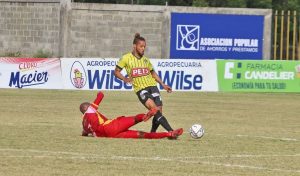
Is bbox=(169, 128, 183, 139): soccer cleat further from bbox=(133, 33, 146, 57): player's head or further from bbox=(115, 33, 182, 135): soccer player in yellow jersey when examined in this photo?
bbox=(133, 33, 146, 57): player's head

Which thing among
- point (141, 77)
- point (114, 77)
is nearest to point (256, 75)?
point (114, 77)

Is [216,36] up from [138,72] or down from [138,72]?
up

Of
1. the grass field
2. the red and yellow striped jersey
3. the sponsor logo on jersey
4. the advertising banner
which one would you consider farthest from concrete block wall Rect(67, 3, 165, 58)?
the sponsor logo on jersey

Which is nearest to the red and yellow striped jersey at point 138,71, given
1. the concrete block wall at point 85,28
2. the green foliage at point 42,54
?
the concrete block wall at point 85,28

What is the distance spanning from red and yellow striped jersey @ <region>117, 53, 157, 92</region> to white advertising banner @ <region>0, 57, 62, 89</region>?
21004 mm

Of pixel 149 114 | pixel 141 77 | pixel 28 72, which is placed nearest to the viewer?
pixel 149 114

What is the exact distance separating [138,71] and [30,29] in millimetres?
38773

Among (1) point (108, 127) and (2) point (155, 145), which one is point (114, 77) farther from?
(2) point (155, 145)

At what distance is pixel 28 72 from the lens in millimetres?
38406

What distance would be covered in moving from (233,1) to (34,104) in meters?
74.8

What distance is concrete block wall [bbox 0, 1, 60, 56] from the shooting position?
55.6m

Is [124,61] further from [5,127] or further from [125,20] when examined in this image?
[125,20]

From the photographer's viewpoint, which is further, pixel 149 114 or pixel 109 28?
pixel 109 28

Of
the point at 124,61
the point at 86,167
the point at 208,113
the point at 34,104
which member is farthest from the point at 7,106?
the point at 86,167
